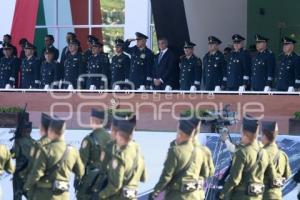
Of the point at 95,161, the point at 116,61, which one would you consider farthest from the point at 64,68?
the point at 95,161

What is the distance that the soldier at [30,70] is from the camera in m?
16.6

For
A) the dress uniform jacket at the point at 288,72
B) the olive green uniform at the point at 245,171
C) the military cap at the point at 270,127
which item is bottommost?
the olive green uniform at the point at 245,171

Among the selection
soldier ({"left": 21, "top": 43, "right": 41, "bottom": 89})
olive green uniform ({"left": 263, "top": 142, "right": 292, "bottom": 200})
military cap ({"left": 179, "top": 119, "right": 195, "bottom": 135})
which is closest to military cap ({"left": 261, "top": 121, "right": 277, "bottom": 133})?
olive green uniform ({"left": 263, "top": 142, "right": 292, "bottom": 200})

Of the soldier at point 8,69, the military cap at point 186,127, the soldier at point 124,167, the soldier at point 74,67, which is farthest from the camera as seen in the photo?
the soldier at point 8,69

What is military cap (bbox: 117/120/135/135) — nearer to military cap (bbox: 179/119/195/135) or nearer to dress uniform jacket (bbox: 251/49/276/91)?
military cap (bbox: 179/119/195/135)

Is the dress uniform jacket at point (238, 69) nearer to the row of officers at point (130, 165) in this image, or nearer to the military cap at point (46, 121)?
the row of officers at point (130, 165)

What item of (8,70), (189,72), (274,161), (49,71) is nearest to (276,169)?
(274,161)

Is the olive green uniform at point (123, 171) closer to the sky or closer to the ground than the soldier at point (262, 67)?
closer to the ground

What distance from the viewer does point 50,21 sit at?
20.2m

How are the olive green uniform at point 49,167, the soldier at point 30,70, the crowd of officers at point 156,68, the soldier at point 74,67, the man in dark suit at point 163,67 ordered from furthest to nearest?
the soldier at point 30,70 < the soldier at point 74,67 < the man in dark suit at point 163,67 < the crowd of officers at point 156,68 < the olive green uniform at point 49,167

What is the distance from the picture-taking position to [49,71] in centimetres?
1638

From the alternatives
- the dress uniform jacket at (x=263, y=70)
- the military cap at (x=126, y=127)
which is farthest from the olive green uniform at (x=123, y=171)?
the dress uniform jacket at (x=263, y=70)

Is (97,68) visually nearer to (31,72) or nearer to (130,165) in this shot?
(31,72)

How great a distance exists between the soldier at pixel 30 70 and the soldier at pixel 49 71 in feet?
0.71
